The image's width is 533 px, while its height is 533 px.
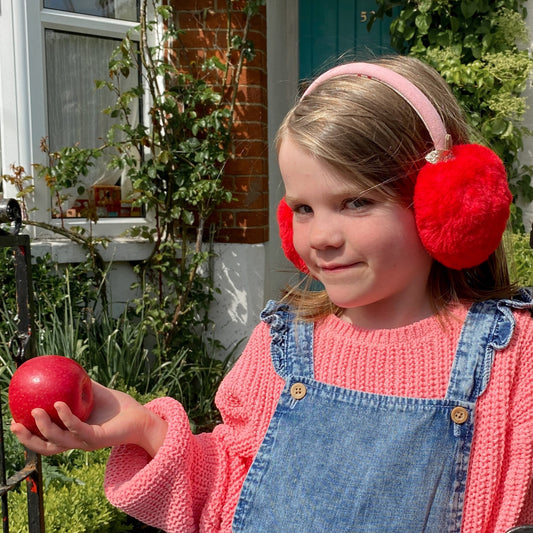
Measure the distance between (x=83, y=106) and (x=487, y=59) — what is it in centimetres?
232

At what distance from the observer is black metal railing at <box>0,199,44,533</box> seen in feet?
4.65

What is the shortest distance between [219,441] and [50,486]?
4.04ft

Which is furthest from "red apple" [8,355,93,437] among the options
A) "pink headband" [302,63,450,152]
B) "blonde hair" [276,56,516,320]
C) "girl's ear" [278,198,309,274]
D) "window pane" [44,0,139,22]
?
"window pane" [44,0,139,22]

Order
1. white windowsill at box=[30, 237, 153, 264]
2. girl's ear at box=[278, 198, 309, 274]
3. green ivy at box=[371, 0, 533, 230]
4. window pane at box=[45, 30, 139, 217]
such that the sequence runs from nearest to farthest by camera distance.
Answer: girl's ear at box=[278, 198, 309, 274] → green ivy at box=[371, 0, 533, 230] → white windowsill at box=[30, 237, 153, 264] → window pane at box=[45, 30, 139, 217]

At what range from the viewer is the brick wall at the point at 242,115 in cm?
379

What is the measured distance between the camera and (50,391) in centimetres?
120

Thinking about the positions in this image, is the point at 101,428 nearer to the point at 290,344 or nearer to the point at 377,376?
the point at 290,344

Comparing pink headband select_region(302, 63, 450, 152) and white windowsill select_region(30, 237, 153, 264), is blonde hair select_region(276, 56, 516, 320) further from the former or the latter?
white windowsill select_region(30, 237, 153, 264)

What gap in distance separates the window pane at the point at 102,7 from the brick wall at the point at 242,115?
0.29 m

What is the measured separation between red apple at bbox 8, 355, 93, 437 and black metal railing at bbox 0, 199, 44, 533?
195 millimetres

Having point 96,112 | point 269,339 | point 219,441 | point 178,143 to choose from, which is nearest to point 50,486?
point 219,441

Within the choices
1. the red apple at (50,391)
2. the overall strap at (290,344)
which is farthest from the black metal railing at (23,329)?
the overall strap at (290,344)

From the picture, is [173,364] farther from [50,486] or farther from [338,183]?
[338,183]

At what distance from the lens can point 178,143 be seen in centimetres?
380
